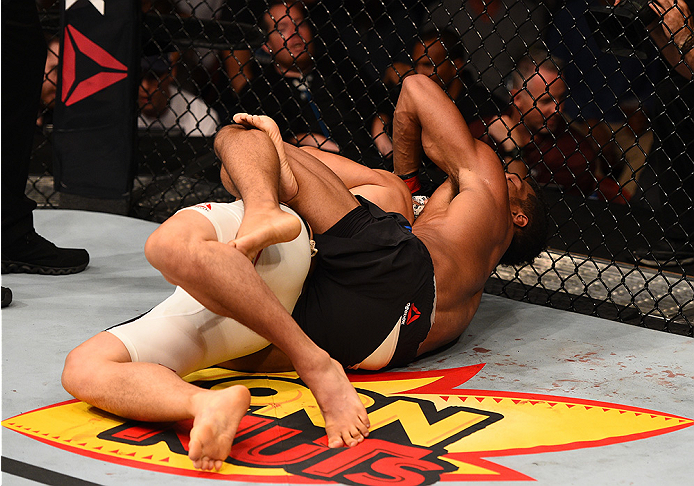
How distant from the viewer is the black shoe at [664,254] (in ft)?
7.41

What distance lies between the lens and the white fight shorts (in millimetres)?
1180

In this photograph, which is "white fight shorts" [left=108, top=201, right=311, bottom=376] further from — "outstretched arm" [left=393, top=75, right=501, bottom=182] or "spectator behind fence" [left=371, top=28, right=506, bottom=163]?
"spectator behind fence" [left=371, top=28, right=506, bottom=163]

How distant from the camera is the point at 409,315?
1376mm

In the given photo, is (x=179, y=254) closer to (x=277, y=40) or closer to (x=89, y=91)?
(x=89, y=91)

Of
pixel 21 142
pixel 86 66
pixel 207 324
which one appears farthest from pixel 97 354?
pixel 86 66

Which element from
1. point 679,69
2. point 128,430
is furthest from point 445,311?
point 679,69

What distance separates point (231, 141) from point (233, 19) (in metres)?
1.58

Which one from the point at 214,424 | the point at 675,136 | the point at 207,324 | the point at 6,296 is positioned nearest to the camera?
the point at 214,424

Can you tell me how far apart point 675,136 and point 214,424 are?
192cm

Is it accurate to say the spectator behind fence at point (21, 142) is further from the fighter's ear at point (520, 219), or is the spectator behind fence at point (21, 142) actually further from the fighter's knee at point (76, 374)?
the fighter's ear at point (520, 219)

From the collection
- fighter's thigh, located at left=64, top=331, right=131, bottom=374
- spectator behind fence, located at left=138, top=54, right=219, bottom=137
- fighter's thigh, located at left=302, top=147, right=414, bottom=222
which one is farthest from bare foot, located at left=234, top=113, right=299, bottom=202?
spectator behind fence, located at left=138, top=54, right=219, bottom=137

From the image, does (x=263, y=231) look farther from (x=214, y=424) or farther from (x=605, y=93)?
(x=605, y=93)

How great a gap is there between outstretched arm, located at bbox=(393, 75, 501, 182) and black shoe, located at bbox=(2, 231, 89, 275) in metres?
0.95

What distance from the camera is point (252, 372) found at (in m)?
1.40
